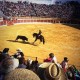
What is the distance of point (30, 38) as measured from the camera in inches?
547

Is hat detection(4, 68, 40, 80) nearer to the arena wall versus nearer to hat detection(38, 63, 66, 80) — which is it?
hat detection(38, 63, 66, 80)

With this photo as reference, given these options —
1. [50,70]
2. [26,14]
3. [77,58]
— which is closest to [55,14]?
[26,14]

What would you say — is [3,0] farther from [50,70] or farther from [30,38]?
[50,70]

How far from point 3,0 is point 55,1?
657 centimetres

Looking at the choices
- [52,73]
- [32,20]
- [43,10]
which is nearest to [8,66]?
[52,73]

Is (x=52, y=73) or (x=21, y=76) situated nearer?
(x=21, y=76)

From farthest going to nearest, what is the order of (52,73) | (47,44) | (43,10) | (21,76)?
(43,10) → (47,44) → (52,73) → (21,76)

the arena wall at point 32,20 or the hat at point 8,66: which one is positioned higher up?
the hat at point 8,66

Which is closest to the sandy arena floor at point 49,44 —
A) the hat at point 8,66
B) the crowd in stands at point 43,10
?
the crowd in stands at point 43,10

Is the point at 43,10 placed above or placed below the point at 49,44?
above

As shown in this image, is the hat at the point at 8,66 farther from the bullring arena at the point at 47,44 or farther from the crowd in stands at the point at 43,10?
the crowd in stands at the point at 43,10

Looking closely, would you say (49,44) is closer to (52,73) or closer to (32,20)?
(32,20)

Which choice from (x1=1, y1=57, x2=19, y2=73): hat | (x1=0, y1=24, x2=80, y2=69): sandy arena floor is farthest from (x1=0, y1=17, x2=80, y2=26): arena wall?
(x1=1, y1=57, x2=19, y2=73): hat

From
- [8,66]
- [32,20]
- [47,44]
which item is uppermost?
[8,66]
